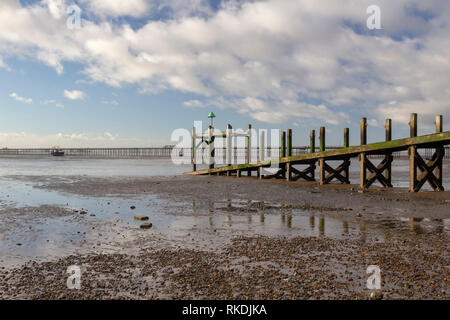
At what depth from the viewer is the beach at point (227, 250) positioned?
4.28 meters

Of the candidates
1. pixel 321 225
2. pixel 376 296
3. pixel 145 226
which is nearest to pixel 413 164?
pixel 321 225

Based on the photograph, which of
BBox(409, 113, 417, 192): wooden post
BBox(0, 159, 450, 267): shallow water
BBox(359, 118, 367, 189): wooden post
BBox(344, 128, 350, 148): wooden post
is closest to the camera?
BBox(0, 159, 450, 267): shallow water

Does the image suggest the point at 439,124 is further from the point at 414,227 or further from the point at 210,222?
the point at 210,222

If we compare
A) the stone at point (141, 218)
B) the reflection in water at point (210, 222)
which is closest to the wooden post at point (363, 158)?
the reflection in water at point (210, 222)

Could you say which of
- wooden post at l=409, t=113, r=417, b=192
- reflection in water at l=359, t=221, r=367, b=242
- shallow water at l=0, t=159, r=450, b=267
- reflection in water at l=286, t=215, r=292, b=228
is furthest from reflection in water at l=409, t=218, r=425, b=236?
wooden post at l=409, t=113, r=417, b=192

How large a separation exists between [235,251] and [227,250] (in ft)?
0.51

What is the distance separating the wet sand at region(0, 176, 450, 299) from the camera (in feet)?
14.0

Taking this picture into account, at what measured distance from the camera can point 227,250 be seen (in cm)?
597

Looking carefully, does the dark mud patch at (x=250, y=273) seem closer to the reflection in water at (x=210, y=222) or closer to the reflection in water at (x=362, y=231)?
the reflection in water at (x=362, y=231)

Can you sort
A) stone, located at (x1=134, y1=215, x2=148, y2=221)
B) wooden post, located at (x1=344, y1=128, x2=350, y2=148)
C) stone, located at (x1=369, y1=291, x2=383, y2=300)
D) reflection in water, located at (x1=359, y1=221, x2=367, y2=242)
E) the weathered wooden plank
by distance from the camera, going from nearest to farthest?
stone, located at (x1=369, y1=291, x2=383, y2=300), reflection in water, located at (x1=359, y1=221, x2=367, y2=242), stone, located at (x1=134, y1=215, x2=148, y2=221), the weathered wooden plank, wooden post, located at (x1=344, y1=128, x2=350, y2=148)

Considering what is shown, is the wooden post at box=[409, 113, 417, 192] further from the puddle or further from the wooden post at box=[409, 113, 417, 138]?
the puddle

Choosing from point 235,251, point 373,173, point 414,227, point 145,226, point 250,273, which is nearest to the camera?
point 250,273

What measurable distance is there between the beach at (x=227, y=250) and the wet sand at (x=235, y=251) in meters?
0.02

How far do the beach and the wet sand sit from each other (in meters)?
0.02
